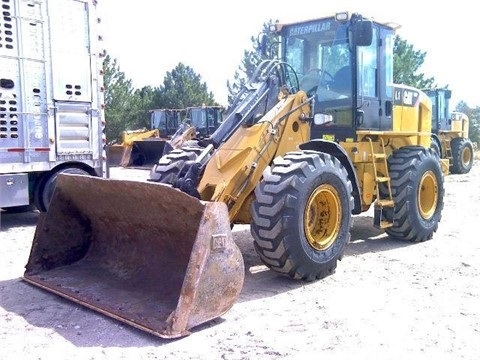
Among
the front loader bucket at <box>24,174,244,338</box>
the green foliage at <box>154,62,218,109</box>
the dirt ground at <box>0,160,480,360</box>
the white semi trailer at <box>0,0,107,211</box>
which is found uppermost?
the green foliage at <box>154,62,218,109</box>

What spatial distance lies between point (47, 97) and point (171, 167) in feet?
11.8

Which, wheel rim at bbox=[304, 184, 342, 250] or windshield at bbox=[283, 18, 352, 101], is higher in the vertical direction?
windshield at bbox=[283, 18, 352, 101]

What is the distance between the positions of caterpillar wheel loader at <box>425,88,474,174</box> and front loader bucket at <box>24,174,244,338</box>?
1460 centimetres

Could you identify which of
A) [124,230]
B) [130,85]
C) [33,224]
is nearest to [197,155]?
[124,230]

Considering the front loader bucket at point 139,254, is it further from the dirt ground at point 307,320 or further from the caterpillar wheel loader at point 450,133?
the caterpillar wheel loader at point 450,133

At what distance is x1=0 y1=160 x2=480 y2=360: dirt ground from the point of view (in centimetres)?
374

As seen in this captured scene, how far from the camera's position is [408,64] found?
27359mm

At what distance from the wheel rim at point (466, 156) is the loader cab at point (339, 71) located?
13634 mm

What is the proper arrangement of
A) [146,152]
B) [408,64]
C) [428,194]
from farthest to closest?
[408,64] → [146,152] → [428,194]

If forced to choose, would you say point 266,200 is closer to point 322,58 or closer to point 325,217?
point 325,217

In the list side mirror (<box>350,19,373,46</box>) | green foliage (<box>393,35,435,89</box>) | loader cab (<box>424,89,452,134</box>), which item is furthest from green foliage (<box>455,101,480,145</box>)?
side mirror (<box>350,19,373,46</box>)

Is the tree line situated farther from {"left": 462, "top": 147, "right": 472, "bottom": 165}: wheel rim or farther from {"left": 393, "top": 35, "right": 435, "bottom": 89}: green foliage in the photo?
{"left": 462, "top": 147, "right": 472, "bottom": 165}: wheel rim

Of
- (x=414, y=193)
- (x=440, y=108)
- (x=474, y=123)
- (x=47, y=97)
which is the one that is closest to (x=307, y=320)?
(x=414, y=193)

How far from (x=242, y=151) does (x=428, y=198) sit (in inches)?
134
